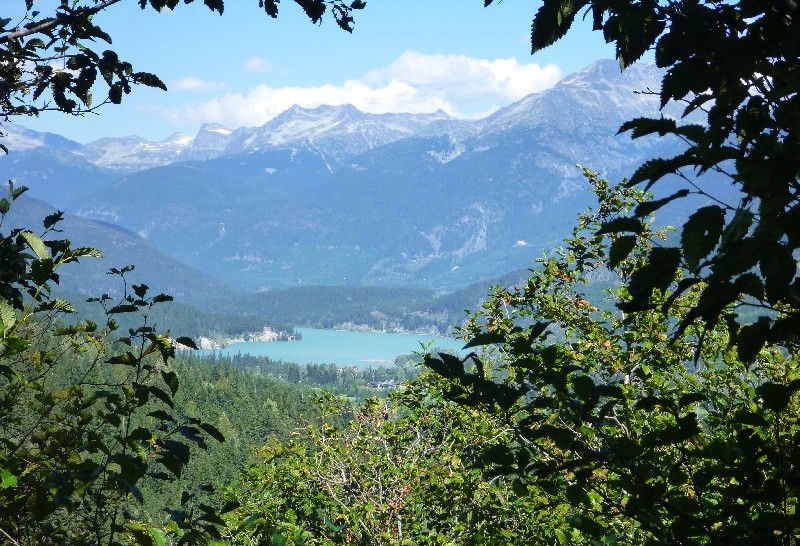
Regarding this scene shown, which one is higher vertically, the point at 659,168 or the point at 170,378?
the point at 659,168

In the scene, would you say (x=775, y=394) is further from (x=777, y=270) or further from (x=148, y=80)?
→ (x=148, y=80)

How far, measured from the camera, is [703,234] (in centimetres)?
129

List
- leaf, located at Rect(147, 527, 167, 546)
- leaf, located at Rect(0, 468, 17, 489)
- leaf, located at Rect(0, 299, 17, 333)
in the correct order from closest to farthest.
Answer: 1. leaf, located at Rect(0, 299, 17, 333)
2. leaf, located at Rect(0, 468, 17, 489)
3. leaf, located at Rect(147, 527, 167, 546)

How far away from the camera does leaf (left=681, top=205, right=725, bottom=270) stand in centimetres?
128

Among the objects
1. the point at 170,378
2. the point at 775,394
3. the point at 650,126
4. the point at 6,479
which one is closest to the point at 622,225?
the point at 650,126

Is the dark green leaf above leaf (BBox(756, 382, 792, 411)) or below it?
above

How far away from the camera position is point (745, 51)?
59.2 inches

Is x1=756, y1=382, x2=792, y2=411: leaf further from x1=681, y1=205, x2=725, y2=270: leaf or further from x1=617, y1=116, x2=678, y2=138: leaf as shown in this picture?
x1=617, y1=116, x2=678, y2=138: leaf

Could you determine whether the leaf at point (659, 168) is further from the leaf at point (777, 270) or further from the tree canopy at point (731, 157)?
the leaf at point (777, 270)

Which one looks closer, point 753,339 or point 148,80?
point 753,339

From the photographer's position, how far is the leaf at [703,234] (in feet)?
4.20

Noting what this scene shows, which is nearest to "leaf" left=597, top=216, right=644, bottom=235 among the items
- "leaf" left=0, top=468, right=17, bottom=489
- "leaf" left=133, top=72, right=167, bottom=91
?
"leaf" left=0, top=468, right=17, bottom=489

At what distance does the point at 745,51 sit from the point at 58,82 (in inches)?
134

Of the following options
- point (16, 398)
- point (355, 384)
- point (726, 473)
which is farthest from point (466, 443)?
point (355, 384)
